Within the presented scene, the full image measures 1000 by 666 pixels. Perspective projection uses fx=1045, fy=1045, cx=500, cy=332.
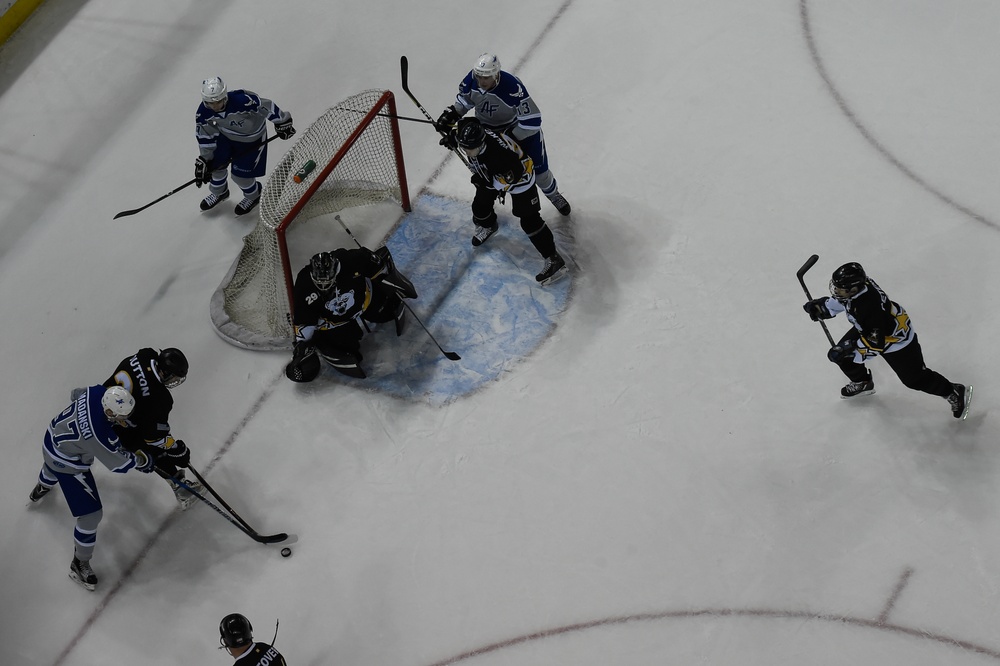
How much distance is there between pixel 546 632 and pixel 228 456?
66.1 inches

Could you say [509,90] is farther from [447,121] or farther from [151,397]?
[151,397]

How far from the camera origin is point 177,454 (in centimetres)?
435

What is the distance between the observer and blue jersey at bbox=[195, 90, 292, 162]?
17.0 ft

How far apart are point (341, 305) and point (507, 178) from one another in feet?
3.13

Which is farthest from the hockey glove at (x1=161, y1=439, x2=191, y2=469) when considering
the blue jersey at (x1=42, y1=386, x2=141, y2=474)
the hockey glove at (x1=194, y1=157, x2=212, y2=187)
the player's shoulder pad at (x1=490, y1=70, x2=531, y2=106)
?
the player's shoulder pad at (x1=490, y1=70, x2=531, y2=106)

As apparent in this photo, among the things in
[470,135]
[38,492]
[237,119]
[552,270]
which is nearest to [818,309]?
[552,270]

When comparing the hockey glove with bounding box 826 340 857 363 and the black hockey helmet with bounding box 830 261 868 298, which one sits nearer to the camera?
the black hockey helmet with bounding box 830 261 868 298

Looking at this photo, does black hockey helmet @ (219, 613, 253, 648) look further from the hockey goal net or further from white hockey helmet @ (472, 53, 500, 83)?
A: white hockey helmet @ (472, 53, 500, 83)

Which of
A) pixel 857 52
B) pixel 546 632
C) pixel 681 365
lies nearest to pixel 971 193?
pixel 857 52

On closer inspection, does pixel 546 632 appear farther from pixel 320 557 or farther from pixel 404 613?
pixel 320 557

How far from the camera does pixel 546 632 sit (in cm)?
416

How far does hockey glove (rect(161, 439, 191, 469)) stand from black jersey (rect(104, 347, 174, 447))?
0.17ft

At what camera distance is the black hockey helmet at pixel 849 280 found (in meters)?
3.97

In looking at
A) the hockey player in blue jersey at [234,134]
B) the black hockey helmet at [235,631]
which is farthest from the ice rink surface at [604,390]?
the black hockey helmet at [235,631]
